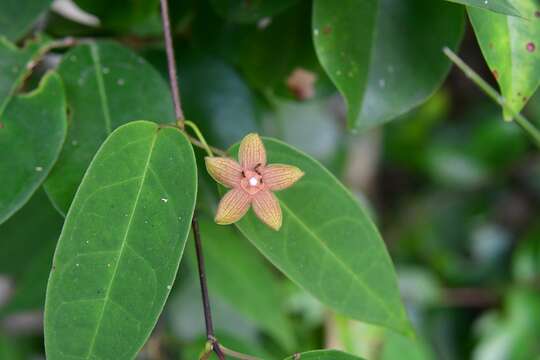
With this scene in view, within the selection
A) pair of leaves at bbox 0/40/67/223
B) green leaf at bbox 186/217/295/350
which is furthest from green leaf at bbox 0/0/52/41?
green leaf at bbox 186/217/295/350

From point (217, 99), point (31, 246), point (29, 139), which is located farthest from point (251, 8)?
point (31, 246)

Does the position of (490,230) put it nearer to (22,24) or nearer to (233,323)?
(233,323)

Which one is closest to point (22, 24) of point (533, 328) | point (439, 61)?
point (439, 61)

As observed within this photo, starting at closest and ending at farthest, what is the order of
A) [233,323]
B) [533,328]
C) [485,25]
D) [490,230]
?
1. [485,25]
2. [233,323]
3. [533,328]
4. [490,230]

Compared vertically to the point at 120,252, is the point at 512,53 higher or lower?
higher

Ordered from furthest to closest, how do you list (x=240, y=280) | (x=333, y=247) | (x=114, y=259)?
(x=240, y=280), (x=333, y=247), (x=114, y=259)

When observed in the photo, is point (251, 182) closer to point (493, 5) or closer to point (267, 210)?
point (267, 210)

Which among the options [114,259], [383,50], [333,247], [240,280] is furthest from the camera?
[240,280]
